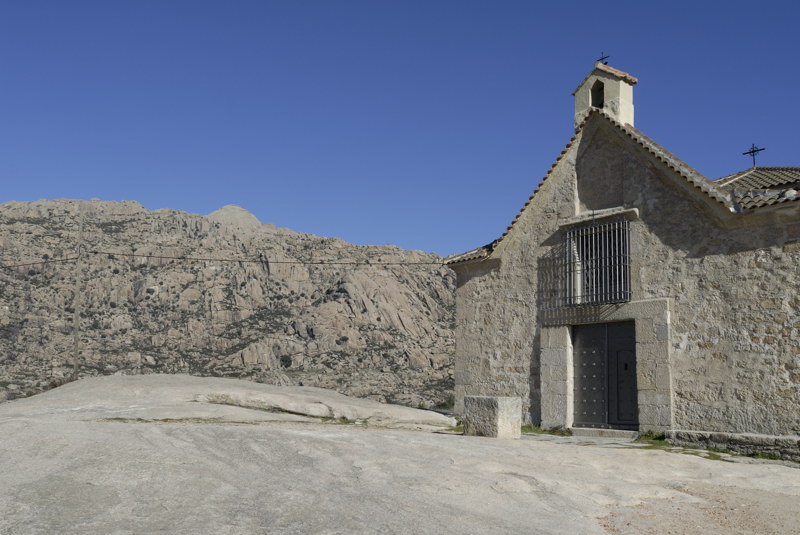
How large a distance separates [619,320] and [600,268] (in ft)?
4.14

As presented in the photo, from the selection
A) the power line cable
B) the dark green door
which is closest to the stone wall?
the dark green door

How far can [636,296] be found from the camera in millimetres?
14672

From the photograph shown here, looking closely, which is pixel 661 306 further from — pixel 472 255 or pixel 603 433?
pixel 472 255

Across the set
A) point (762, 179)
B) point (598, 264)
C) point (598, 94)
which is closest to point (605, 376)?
point (598, 264)

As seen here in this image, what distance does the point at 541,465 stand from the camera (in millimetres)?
8797

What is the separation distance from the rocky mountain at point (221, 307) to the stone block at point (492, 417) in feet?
90.6

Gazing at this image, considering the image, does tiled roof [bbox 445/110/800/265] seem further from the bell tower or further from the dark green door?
the dark green door

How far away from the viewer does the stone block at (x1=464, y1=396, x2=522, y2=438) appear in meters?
11.9

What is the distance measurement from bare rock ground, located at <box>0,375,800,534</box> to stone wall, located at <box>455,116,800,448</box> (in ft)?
7.43

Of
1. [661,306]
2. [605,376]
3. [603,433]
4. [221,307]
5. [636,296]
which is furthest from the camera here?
[221,307]

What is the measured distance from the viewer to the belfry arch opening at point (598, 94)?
56.5 feet

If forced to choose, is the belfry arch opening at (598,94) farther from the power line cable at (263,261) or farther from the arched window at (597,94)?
the power line cable at (263,261)

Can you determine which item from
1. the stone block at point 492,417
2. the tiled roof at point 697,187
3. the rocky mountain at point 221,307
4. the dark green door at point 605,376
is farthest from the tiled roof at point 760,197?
the rocky mountain at point 221,307

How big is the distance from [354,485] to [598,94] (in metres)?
13.4
